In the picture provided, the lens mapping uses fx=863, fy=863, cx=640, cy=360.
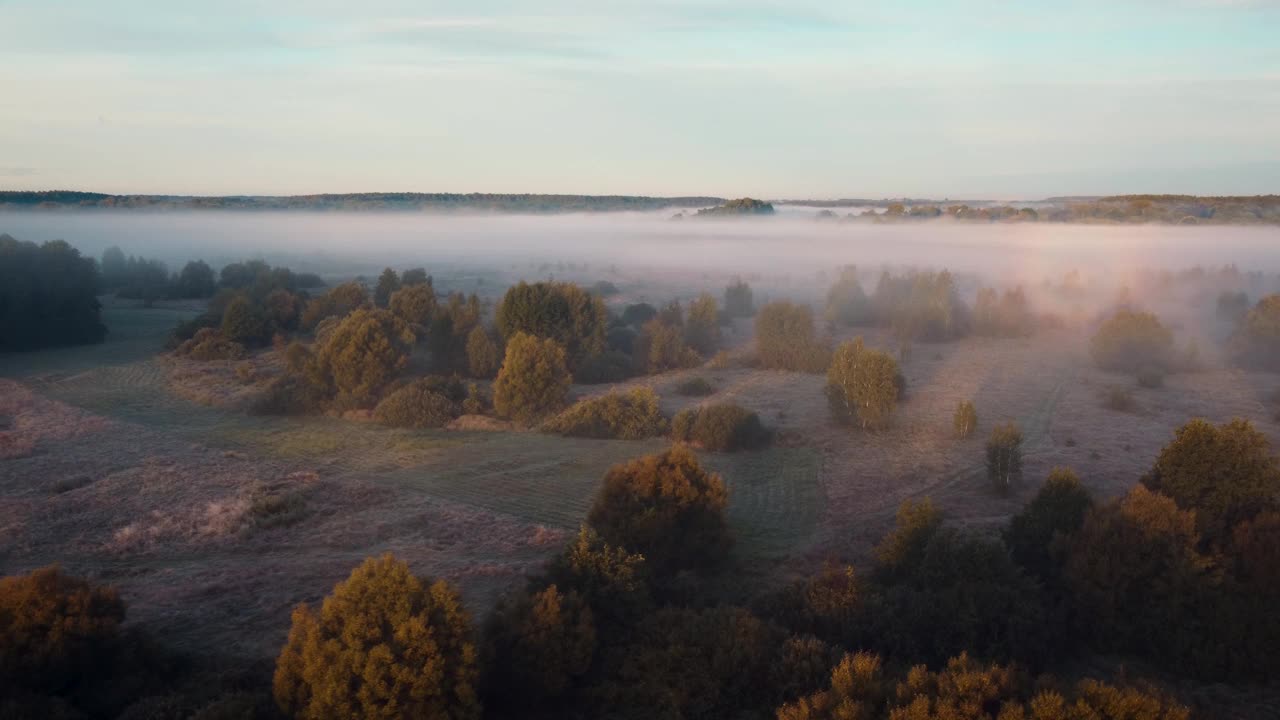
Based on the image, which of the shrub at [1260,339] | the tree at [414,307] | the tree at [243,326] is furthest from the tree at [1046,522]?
the tree at [243,326]

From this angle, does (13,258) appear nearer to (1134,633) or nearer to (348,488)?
(348,488)

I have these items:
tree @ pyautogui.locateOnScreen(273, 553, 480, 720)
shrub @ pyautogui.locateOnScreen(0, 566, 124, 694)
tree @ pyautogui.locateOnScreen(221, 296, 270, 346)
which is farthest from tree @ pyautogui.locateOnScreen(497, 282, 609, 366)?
tree @ pyautogui.locateOnScreen(273, 553, 480, 720)

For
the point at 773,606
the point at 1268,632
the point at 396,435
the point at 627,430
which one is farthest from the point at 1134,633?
the point at 396,435

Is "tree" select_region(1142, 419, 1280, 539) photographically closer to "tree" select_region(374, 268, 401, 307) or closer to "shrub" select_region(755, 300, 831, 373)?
"shrub" select_region(755, 300, 831, 373)

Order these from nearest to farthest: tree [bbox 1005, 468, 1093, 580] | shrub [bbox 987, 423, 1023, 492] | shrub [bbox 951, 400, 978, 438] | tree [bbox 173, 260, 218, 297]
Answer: tree [bbox 1005, 468, 1093, 580], shrub [bbox 987, 423, 1023, 492], shrub [bbox 951, 400, 978, 438], tree [bbox 173, 260, 218, 297]

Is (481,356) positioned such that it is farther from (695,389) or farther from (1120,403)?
(1120,403)

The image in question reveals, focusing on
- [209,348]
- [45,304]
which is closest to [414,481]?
[209,348]
